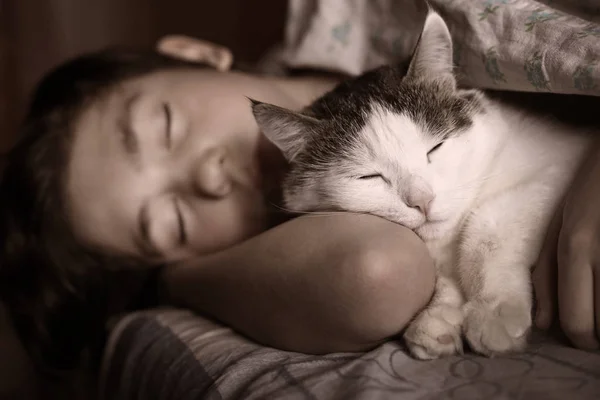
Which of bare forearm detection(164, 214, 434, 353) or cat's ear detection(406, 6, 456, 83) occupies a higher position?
cat's ear detection(406, 6, 456, 83)

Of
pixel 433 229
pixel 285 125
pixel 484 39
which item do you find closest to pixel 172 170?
pixel 285 125

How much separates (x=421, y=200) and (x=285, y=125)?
288 millimetres

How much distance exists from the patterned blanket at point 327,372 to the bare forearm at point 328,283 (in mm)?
34

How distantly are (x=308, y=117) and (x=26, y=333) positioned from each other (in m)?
1.03

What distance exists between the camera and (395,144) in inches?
32.4

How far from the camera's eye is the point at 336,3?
1.25 m

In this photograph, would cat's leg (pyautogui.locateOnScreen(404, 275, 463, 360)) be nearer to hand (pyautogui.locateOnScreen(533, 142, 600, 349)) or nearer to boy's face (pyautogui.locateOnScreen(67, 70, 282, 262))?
hand (pyautogui.locateOnScreen(533, 142, 600, 349))

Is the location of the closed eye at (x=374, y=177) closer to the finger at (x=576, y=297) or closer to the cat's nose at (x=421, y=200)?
the cat's nose at (x=421, y=200)

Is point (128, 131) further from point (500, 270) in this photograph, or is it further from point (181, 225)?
point (500, 270)

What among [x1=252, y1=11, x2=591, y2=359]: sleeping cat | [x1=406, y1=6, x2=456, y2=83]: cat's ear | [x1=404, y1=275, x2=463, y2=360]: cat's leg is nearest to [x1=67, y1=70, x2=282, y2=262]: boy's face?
[x1=252, y1=11, x2=591, y2=359]: sleeping cat

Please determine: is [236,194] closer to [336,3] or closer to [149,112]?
[149,112]

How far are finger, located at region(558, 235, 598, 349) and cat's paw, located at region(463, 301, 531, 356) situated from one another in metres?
0.05

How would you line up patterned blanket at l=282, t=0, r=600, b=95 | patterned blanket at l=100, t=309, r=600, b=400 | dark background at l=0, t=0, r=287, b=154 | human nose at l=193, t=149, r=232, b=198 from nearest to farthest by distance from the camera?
patterned blanket at l=100, t=309, r=600, b=400 < patterned blanket at l=282, t=0, r=600, b=95 < human nose at l=193, t=149, r=232, b=198 < dark background at l=0, t=0, r=287, b=154

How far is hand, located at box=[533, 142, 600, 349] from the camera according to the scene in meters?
0.64
